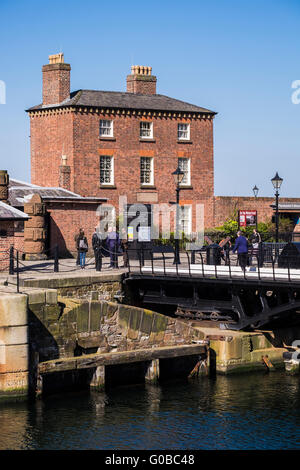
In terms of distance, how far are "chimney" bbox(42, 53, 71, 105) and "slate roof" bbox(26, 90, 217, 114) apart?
16.0 inches

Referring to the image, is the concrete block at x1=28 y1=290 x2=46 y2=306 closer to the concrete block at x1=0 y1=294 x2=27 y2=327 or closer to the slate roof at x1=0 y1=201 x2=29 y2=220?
the concrete block at x1=0 y1=294 x2=27 y2=327

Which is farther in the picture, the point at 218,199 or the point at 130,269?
the point at 218,199

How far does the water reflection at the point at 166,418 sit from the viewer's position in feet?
64.8

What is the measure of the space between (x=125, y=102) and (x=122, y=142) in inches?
90.0

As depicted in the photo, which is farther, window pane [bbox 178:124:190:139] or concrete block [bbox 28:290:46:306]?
window pane [bbox 178:124:190:139]

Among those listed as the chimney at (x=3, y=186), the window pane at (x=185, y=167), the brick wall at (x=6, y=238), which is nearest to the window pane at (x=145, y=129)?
the window pane at (x=185, y=167)

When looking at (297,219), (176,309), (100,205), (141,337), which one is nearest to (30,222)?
(100,205)

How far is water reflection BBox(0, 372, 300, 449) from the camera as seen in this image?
19.8 m

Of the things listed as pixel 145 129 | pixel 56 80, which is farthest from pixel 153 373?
pixel 56 80

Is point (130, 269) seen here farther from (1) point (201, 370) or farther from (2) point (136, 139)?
(2) point (136, 139)

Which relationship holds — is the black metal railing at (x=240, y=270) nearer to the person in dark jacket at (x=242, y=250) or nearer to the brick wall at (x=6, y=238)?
the person in dark jacket at (x=242, y=250)

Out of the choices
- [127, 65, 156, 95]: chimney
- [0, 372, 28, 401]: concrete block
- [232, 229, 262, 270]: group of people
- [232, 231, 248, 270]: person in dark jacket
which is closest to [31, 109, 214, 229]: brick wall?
[127, 65, 156, 95]: chimney

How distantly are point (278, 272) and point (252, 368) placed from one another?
3476 mm

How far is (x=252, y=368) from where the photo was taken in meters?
28.0
